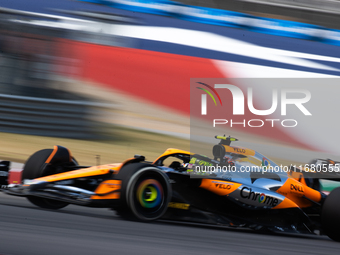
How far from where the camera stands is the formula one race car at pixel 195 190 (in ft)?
12.6

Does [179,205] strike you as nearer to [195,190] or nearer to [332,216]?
[195,190]

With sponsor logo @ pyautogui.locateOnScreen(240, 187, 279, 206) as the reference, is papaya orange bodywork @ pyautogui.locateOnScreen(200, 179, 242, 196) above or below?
above

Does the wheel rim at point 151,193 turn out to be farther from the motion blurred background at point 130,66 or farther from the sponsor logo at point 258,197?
the motion blurred background at point 130,66

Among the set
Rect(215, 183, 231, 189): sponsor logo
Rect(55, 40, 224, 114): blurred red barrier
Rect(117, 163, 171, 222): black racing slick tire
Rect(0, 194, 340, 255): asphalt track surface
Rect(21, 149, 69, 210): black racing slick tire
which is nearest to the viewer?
Rect(0, 194, 340, 255): asphalt track surface

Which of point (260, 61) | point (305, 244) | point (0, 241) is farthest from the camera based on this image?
point (260, 61)

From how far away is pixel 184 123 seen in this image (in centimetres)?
920

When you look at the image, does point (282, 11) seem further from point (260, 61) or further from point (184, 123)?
point (184, 123)

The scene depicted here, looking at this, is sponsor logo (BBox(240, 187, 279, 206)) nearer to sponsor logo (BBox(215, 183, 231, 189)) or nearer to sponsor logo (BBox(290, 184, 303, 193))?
sponsor logo (BBox(215, 183, 231, 189))

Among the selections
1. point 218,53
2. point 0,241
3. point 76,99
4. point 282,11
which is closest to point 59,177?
point 0,241

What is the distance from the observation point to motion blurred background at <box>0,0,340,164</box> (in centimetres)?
804

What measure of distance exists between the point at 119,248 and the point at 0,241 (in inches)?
28.6

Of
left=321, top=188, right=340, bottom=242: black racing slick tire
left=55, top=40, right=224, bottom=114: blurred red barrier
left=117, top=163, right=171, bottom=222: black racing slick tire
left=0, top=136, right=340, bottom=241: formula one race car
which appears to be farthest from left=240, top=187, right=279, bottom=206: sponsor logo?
left=55, top=40, right=224, bottom=114: blurred red barrier

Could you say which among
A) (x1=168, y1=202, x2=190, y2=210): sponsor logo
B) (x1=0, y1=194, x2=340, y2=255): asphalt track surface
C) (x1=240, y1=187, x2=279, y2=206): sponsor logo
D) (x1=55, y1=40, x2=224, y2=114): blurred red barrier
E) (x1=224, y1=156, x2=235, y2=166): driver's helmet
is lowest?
(x1=0, y1=194, x2=340, y2=255): asphalt track surface

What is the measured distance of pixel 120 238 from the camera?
305 centimetres
